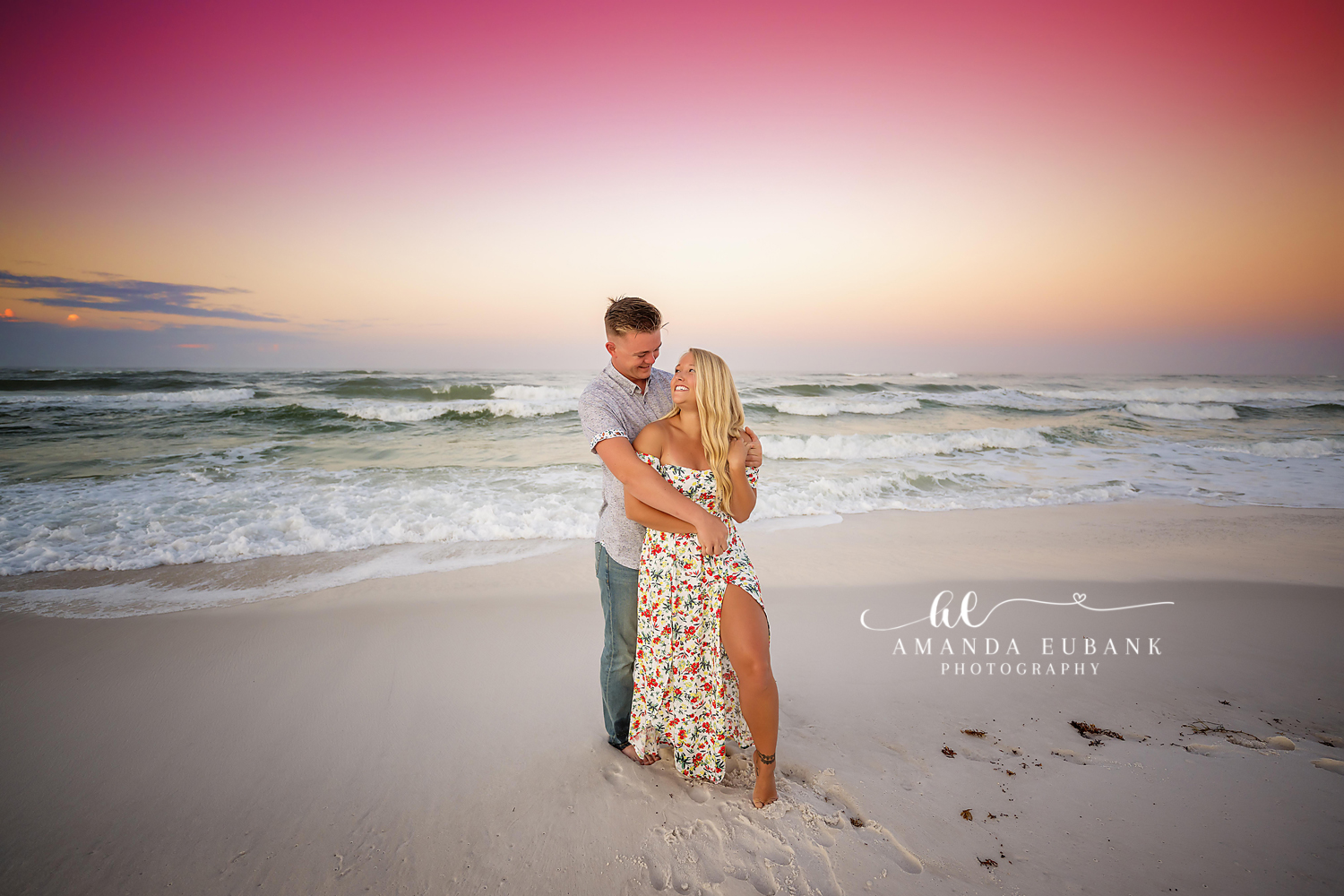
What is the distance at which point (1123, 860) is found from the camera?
7.63 ft

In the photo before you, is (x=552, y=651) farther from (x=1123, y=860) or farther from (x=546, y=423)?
(x=546, y=423)

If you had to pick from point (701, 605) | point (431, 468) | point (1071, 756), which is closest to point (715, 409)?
point (701, 605)

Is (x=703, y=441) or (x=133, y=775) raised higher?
(x=703, y=441)

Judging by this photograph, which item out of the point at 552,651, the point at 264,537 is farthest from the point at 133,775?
the point at 264,537

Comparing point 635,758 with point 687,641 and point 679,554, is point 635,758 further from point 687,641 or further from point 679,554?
point 679,554

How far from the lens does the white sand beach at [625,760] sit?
236cm


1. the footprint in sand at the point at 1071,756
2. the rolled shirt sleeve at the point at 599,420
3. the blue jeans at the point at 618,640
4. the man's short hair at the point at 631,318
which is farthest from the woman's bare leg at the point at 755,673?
the footprint in sand at the point at 1071,756

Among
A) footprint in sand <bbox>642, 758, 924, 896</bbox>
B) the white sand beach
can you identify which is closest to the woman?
footprint in sand <bbox>642, 758, 924, 896</bbox>

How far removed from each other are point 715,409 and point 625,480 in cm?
52

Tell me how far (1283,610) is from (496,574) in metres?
7.42

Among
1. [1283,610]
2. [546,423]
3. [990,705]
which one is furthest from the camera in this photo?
[546,423]

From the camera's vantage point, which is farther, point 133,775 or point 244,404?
point 244,404

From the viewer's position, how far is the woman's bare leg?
2539 mm
